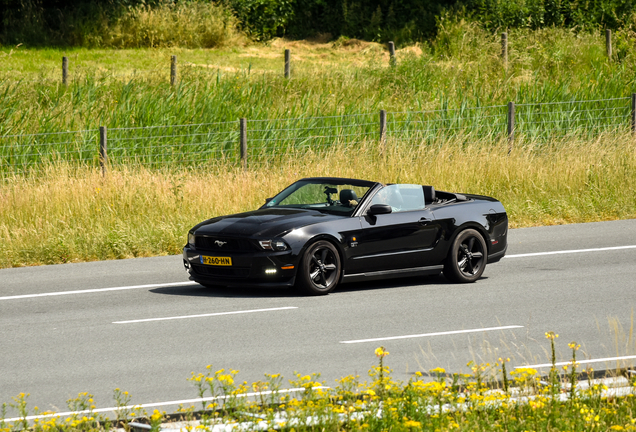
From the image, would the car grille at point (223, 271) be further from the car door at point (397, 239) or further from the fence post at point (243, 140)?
the fence post at point (243, 140)

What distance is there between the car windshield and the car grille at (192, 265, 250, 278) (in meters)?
1.31

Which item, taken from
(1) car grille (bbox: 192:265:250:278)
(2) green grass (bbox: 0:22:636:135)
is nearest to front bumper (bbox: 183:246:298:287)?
(1) car grille (bbox: 192:265:250:278)

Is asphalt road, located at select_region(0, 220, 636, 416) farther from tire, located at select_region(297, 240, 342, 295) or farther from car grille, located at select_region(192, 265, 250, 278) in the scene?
car grille, located at select_region(192, 265, 250, 278)

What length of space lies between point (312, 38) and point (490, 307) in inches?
1315

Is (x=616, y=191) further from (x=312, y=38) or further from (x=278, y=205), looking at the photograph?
(x=312, y=38)

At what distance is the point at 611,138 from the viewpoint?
21.4 metres

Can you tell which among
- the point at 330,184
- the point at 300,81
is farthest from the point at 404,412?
the point at 300,81

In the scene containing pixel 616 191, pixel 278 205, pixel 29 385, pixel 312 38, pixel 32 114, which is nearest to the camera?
pixel 29 385

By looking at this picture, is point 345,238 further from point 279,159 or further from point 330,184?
point 279,159

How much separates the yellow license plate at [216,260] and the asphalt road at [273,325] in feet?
1.36

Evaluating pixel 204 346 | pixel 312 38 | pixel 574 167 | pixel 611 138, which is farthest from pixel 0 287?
pixel 312 38

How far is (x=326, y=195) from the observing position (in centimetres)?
1126

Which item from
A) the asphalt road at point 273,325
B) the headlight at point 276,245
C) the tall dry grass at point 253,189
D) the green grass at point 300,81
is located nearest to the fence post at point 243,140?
the tall dry grass at point 253,189

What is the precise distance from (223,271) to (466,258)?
3.03m
